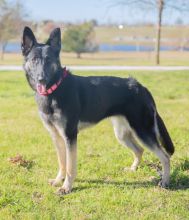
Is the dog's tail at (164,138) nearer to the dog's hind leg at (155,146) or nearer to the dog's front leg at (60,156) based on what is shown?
the dog's hind leg at (155,146)

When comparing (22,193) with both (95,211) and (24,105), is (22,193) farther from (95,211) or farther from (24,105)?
(24,105)

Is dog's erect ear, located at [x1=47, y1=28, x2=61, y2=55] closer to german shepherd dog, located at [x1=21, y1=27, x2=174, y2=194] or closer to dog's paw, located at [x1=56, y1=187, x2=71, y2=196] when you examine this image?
german shepherd dog, located at [x1=21, y1=27, x2=174, y2=194]

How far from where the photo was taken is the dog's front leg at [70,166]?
4484 mm

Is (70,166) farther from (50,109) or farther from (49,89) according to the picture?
(49,89)

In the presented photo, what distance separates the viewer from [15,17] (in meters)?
32.2

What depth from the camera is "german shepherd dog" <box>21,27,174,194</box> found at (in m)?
4.24

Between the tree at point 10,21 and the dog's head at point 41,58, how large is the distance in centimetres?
2553

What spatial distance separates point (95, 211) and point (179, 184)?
127 centimetres

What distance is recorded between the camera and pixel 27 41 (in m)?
4.29

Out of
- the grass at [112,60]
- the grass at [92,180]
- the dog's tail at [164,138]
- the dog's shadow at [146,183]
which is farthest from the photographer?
the grass at [112,60]

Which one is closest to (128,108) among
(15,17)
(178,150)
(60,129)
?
(60,129)

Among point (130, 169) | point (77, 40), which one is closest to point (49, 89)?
point (130, 169)

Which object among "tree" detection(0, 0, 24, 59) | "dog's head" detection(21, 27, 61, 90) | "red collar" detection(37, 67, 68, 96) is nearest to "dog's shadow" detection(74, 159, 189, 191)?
"red collar" detection(37, 67, 68, 96)

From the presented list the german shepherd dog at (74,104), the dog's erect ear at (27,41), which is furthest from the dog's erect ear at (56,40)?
the dog's erect ear at (27,41)
